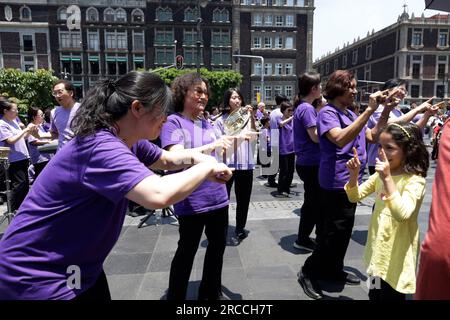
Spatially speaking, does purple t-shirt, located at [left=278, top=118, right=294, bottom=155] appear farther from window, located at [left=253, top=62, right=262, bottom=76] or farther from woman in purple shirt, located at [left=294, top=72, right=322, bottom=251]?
window, located at [left=253, top=62, right=262, bottom=76]

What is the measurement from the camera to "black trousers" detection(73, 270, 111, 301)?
5.08ft

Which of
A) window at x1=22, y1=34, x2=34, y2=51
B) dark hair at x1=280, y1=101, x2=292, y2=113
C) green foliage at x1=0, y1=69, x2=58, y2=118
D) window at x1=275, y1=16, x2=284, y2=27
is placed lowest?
dark hair at x1=280, y1=101, x2=292, y2=113

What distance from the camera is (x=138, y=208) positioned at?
5953 mm

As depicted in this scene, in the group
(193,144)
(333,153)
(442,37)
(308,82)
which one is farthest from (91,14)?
(442,37)

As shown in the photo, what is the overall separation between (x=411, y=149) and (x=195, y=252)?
5.33 ft

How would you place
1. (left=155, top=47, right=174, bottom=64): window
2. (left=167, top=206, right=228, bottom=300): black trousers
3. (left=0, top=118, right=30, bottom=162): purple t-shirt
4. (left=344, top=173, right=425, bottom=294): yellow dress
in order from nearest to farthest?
(left=344, top=173, right=425, bottom=294): yellow dress
(left=167, top=206, right=228, bottom=300): black trousers
(left=0, top=118, right=30, bottom=162): purple t-shirt
(left=155, top=47, right=174, bottom=64): window

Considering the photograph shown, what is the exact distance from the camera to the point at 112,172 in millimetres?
1325

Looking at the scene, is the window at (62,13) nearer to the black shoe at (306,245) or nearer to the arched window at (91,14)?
the arched window at (91,14)

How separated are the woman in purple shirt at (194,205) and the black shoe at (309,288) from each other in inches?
28.7

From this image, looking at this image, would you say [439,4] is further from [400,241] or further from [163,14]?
[163,14]

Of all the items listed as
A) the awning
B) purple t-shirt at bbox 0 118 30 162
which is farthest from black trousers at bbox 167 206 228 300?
purple t-shirt at bbox 0 118 30 162

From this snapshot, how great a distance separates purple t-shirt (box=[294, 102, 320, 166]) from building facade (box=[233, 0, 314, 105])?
50527 millimetres

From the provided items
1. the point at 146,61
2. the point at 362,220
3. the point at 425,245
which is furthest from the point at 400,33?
the point at 425,245
